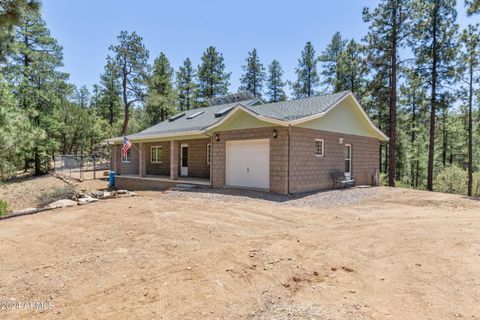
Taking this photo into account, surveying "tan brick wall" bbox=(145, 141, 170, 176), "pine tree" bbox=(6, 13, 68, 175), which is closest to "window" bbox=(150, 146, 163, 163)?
"tan brick wall" bbox=(145, 141, 170, 176)

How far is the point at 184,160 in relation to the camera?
17.4 m

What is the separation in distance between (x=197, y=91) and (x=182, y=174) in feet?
57.9

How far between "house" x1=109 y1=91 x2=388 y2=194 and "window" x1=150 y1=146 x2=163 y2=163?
1.72m

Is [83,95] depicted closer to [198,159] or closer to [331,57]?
[198,159]

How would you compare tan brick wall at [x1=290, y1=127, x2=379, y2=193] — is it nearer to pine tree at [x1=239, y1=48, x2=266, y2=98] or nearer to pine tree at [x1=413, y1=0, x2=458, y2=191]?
pine tree at [x1=413, y1=0, x2=458, y2=191]

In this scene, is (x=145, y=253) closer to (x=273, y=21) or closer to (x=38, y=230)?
(x=38, y=230)

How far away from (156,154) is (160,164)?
92 centimetres

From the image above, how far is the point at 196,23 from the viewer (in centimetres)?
1653

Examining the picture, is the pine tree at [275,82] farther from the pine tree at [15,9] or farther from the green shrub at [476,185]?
the pine tree at [15,9]

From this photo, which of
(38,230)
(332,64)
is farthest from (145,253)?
(332,64)

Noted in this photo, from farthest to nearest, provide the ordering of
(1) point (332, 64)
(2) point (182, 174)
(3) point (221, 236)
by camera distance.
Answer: (1) point (332, 64) < (2) point (182, 174) < (3) point (221, 236)

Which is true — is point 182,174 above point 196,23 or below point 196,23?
below

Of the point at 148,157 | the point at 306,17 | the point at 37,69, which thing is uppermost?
the point at 306,17

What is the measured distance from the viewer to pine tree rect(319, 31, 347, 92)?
87.4 ft
